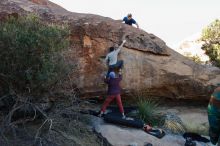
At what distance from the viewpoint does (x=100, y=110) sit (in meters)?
13.8

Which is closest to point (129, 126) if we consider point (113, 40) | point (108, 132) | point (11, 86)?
point (108, 132)

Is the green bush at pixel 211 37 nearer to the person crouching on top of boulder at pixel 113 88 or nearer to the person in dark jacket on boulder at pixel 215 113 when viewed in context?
the person crouching on top of boulder at pixel 113 88

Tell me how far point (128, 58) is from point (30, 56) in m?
4.77

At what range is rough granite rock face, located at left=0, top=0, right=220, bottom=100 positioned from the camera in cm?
1375

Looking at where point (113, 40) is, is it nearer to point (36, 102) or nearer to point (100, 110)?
point (100, 110)

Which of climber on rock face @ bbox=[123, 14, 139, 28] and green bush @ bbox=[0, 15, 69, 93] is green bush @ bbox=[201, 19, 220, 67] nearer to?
climber on rock face @ bbox=[123, 14, 139, 28]

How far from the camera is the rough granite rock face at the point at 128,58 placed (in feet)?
45.1

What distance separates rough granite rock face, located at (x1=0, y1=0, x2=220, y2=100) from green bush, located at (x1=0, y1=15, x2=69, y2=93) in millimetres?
2452

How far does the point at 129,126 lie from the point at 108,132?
0.97 m

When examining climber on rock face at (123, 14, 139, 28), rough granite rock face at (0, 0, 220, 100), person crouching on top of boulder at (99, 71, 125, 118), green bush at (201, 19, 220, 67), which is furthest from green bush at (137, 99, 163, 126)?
green bush at (201, 19, 220, 67)

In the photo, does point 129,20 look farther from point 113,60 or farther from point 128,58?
point 113,60

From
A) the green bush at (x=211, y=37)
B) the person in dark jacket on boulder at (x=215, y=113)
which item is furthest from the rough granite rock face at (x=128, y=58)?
the person in dark jacket on boulder at (x=215, y=113)

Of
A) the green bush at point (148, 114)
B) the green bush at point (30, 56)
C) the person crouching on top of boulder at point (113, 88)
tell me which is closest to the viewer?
the green bush at point (30, 56)

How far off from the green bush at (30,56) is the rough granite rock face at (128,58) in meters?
2.45
